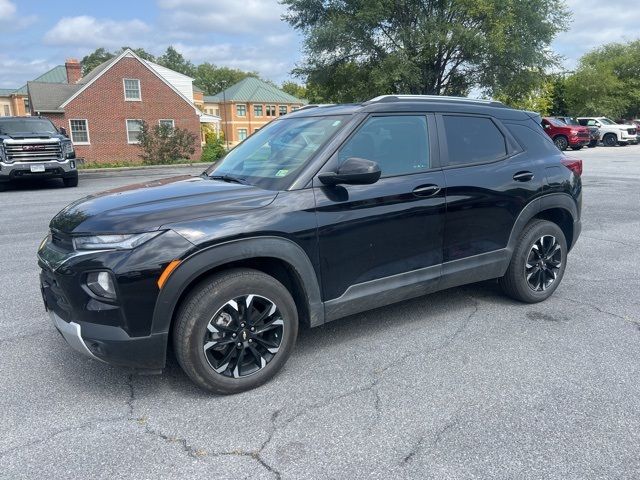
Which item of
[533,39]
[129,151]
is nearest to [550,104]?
[533,39]

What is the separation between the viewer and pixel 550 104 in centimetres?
5188

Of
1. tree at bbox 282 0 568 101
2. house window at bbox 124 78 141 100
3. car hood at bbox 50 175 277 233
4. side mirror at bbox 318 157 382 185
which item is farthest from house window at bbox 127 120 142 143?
side mirror at bbox 318 157 382 185

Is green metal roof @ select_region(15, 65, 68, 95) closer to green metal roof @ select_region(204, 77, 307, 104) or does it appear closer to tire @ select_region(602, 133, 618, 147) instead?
green metal roof @ select_region(204, 77, 307, 104)

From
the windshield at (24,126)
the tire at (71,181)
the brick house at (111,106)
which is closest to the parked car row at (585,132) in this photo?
the brick house at (111,106)

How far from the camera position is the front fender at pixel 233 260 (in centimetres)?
297

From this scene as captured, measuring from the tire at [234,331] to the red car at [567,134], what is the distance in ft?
103

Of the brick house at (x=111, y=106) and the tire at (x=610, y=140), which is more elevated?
the brick house at (x=111, y=106)

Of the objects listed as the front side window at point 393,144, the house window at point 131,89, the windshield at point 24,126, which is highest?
the house window at point 131,89

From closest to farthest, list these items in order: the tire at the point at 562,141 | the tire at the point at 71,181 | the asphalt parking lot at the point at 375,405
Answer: the asphalt parking lot at the point at 375,405
the tire at the point at 71,181
the tire at the point at 562,141

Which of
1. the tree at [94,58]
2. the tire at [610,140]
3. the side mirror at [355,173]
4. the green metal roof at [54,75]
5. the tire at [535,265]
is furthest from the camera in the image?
the tree at [94,58]

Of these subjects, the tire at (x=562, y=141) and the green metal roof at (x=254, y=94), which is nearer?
the tire at (x=562, y=141)

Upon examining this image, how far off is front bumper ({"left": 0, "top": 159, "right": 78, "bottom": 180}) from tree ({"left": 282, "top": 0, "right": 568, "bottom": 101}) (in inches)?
641

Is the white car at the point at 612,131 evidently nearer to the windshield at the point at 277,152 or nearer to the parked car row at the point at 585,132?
the parked car row at the point at 585,132

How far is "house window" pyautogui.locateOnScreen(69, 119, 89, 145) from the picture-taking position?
35281 mm
